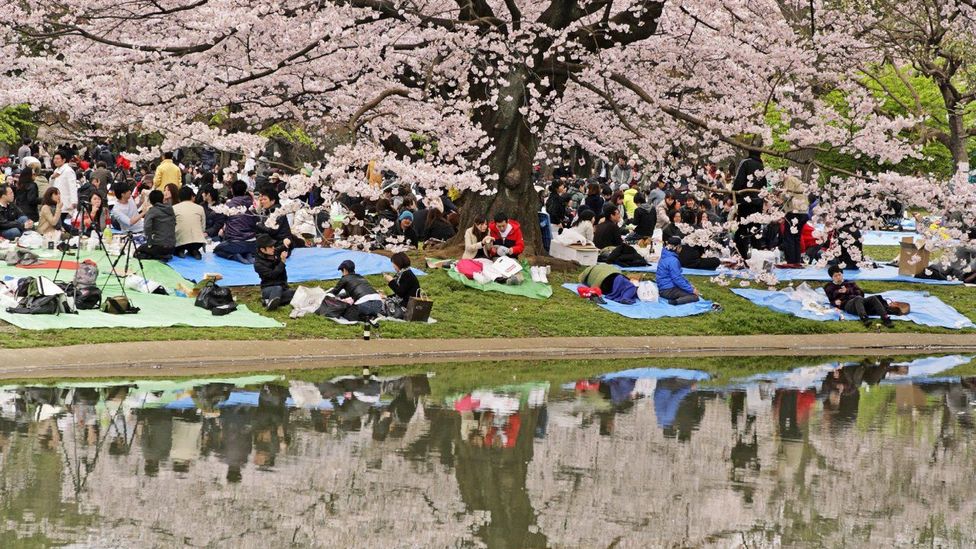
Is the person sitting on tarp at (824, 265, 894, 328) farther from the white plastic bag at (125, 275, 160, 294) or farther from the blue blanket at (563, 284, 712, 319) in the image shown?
the white plastic bag at (125, 275, 160, 294)

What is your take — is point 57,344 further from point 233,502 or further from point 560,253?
point 560,253

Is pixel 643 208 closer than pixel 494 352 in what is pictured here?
No

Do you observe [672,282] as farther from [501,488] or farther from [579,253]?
[501,488]

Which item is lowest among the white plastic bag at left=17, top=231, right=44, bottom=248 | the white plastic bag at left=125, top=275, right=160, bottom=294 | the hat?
the white plastic bag at left=125, top=275, right=160, bottom=294

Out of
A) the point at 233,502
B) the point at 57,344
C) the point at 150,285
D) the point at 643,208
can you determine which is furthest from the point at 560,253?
the point at 233,502

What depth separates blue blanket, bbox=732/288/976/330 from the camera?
22.3 metres

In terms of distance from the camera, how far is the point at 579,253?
24.0m

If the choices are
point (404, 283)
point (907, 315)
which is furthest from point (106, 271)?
point (907, 315)

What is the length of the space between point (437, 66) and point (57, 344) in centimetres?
891

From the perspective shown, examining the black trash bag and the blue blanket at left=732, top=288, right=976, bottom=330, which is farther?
the blue blanket at left=732, top=288, right=976, bottom=330

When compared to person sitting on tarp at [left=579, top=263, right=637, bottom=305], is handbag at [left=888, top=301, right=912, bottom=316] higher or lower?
lower

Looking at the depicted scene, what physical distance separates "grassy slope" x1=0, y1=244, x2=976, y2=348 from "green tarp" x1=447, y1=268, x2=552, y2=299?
12cm

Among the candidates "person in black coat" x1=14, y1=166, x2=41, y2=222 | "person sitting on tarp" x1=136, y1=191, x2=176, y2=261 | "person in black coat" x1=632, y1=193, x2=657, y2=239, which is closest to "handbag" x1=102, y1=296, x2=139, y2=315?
"person sitting on tarp" x1=136, y1=191, x2=176, y2=261

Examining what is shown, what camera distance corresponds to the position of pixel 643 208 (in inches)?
1053
